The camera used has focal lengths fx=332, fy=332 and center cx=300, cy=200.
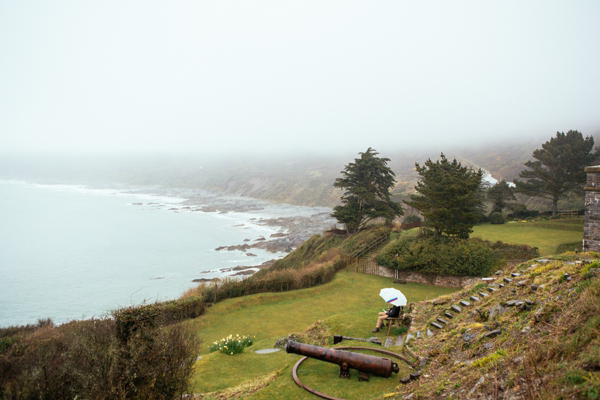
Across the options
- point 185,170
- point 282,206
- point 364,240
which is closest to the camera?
point 364,240

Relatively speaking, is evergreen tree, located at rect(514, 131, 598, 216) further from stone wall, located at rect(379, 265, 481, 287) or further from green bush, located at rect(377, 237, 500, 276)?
stone wall, located at rect(379, 265, 481, 287)

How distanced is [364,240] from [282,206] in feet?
251

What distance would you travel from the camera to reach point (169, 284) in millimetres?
39125

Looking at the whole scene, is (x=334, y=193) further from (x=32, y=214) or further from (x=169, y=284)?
(x=32, y=214)

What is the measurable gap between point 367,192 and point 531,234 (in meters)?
14.6

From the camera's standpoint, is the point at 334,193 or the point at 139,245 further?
the point at 334,193

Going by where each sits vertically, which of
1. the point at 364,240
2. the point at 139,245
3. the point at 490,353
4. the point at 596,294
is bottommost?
the point at 139,245

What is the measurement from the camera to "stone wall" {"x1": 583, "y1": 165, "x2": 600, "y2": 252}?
1570cm

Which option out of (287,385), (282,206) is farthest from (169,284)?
(282,206)

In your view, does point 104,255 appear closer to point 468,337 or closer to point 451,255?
point 451,255

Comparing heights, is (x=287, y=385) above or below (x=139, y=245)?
above

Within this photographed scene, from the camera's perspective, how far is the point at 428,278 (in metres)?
22.2

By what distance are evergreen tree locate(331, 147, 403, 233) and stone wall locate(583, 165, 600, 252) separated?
19.0 meters

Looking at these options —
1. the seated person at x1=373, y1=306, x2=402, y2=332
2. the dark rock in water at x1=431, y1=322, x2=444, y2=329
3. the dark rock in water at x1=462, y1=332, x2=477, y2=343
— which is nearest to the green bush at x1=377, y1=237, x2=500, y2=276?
the seated person at x1=373, y1=306, x2=402, y2=332
